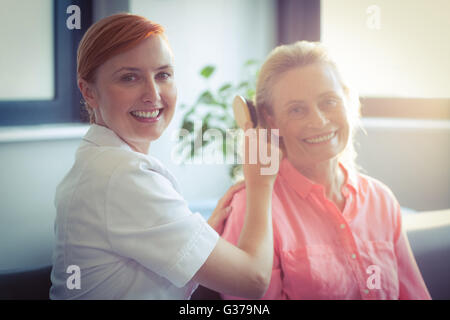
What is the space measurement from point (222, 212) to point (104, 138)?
11.3 inches

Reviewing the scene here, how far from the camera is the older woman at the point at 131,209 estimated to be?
0.57m

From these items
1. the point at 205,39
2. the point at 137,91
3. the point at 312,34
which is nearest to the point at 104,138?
the point at 137,91

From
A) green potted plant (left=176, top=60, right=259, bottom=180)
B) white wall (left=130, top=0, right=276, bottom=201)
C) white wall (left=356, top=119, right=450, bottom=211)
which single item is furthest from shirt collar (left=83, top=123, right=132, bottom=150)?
white wall (left=356, top=119, right=450, bottom=211)

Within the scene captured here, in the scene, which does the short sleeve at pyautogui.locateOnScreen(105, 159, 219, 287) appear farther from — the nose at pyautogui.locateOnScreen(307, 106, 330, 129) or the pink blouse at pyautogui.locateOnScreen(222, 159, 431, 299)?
the nose at pyautogui.locateOnScreen(307, 106, 330, 129)

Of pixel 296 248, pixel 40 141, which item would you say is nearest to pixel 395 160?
pixel 296 248

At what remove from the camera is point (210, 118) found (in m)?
1.74

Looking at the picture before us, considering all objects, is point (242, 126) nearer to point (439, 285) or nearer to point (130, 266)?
point (130, 266)

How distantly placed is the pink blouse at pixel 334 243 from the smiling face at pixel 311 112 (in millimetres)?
55

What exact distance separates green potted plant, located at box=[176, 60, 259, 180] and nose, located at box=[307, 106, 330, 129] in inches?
29.0

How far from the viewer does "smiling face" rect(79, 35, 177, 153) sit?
1.98ft

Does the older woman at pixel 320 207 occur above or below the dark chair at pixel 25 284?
above

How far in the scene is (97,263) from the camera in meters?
0.59

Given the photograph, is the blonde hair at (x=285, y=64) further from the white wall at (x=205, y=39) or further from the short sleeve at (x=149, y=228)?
the short sleeve at (x=149, y=228)

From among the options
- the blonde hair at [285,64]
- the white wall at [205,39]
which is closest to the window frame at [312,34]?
the white wall at [205,39]
